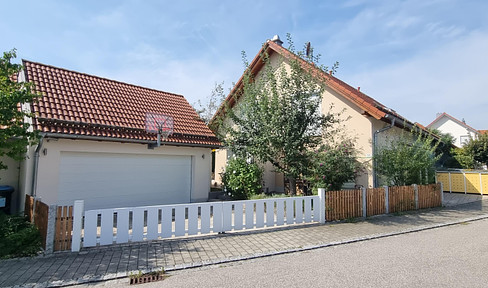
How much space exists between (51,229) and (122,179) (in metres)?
4.07

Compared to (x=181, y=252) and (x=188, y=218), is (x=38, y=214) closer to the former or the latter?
(x=188, y=218)

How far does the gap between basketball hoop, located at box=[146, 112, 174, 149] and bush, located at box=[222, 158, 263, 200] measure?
309 centimetres

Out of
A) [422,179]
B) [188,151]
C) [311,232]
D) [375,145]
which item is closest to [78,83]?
[188,151]

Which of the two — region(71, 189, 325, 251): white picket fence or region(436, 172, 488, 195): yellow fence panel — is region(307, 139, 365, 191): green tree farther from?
region(436, 172, 488, 195): yellow fence panel

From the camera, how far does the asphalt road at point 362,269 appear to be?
414 centimetres

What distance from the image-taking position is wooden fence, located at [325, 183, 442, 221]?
8.28 metres

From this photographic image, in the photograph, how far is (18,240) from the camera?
5.31 metres

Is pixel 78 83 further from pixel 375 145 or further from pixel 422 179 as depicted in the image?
pixel 422 179

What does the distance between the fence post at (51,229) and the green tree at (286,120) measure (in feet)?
20.2

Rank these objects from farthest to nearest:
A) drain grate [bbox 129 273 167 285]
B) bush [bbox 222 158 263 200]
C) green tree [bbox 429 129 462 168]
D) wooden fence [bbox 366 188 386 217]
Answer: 1. green tree [bbox 429 129 462 168]
2. bush [bbox 222 158 263 200]
3. wooden fence [bbox 366 188 386 217]
4. drain grate [bbox 129 273 167 285]

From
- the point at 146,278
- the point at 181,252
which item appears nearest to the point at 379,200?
the point at 181,252

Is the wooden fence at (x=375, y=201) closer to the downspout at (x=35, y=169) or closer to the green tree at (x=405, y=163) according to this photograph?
the green tree at (x=405, y=163)

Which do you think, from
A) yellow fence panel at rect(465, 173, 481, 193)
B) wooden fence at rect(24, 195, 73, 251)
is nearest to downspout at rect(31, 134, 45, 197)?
wooden fence at rect(24, 195, 73, 251)

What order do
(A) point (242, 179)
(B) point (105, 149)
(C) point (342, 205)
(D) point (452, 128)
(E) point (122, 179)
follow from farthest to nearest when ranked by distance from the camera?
(D) point (452, 128) → (A) point (242, 179) → (E) point (122, 179) → (B) point (105, 149) → (C) point (342, 205)
